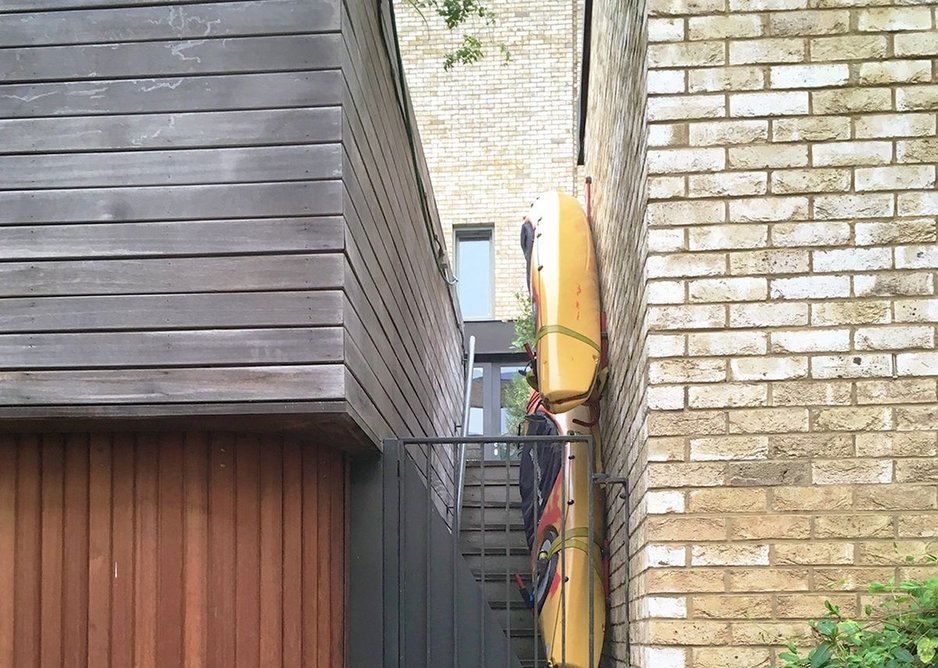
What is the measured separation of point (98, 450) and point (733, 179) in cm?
262

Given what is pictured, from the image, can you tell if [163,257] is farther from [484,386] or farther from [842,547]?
[484,386]

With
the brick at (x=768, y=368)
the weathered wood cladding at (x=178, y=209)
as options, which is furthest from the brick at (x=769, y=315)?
the weathered wood cladding at (x=178, y=209)

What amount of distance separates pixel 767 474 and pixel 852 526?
1.01ft

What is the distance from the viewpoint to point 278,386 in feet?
11.7

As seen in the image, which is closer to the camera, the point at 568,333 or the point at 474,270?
the point at 568,333

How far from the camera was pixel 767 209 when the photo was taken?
340 cm

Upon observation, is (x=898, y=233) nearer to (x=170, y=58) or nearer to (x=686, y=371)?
(x=686, y=371)

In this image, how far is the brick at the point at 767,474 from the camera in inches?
129

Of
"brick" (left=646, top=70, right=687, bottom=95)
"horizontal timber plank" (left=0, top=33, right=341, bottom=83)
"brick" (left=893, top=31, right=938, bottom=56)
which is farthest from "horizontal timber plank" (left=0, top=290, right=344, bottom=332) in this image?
"brick" (left=893, top=31, right=938, bottom=56)

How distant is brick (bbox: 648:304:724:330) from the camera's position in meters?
3.36

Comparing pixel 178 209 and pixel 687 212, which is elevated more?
pixel 178 209

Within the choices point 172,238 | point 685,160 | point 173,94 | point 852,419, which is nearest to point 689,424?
point 852,419

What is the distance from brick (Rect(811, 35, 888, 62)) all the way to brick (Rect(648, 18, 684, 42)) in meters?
0.45

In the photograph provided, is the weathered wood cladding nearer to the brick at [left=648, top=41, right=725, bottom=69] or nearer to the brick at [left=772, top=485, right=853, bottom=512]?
the brick at [left=648, top=41, right=725, bottom=69]
